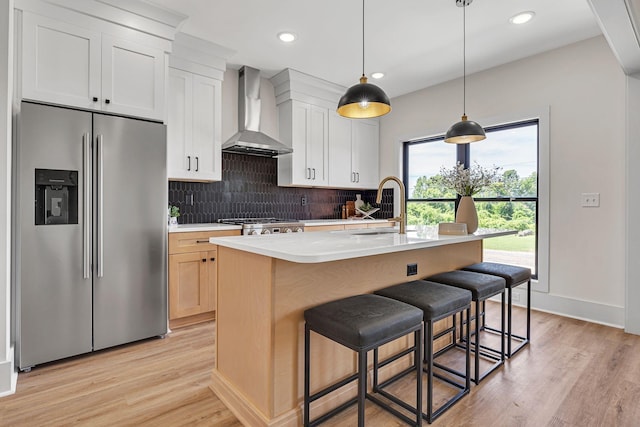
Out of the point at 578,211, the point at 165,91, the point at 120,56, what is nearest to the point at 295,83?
the point at 165,91

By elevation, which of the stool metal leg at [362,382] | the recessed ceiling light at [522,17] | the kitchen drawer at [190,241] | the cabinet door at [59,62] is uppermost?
the recessed ceiling light at [522,17]

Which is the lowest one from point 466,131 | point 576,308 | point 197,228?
point 576,308

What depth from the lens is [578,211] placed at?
3.25 m

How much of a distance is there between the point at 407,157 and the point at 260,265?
384cm

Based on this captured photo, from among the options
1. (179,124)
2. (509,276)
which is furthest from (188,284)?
(509,276)

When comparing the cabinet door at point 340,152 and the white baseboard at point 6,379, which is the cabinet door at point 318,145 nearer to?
the cabinet door at point 340,152

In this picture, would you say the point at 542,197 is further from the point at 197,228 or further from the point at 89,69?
the point at 89,69

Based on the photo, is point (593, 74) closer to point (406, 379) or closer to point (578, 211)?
point (578, 211)

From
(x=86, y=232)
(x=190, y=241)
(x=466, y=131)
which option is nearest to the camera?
(x=86, y=232)

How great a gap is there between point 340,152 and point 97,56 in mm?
3000

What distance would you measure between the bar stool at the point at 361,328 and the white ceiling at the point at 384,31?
238cm

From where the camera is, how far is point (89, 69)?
2.48 meters

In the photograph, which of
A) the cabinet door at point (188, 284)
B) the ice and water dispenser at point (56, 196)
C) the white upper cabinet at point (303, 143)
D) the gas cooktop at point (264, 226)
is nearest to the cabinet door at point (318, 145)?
the white upper cabinet at point (303, 143)

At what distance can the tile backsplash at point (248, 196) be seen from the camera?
370 centimetres
